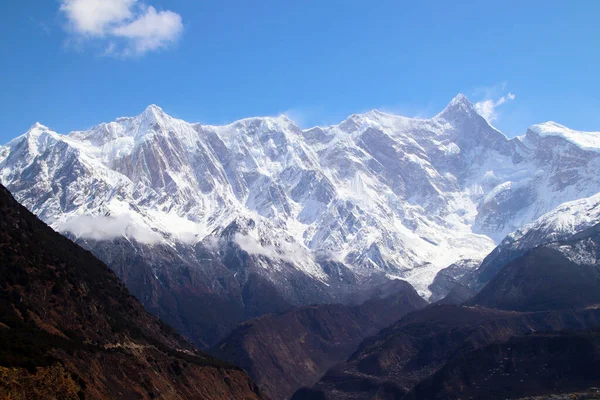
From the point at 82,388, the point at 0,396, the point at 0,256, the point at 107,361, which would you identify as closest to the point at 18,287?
the point at 0,256

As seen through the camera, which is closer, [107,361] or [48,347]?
[48,347]

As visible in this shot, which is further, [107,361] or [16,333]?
[107,361]

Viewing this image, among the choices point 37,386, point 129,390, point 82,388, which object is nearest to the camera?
point 37,386

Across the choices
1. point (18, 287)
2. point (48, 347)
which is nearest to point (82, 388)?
point (48, 347)

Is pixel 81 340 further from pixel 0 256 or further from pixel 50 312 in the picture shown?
pixel 0 256

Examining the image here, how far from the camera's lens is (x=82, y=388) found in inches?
6452

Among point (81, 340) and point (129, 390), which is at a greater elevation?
point (81, 340)

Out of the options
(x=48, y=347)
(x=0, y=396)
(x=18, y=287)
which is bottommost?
(x=0, y=396)

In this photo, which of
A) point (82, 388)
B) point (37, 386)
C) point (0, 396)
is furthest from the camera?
point (82, 388)

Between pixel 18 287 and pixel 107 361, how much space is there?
26.5 meters

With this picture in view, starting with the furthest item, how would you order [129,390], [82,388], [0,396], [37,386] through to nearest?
1. [129,390]
2. [82,388]
3. [37,386]
4. [0,396]

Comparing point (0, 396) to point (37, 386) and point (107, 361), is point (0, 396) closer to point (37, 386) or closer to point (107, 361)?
point (37, 386)

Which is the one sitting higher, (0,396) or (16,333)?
(16,333)

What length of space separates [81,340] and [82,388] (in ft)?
107
